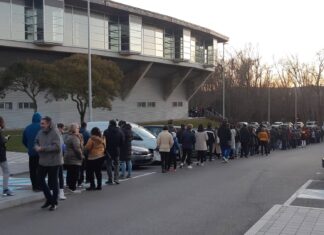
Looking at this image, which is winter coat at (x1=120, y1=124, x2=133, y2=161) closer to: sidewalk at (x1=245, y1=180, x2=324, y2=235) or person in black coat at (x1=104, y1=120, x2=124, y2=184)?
person in black coat at (x1=104, y1=120, x2=124, y2=184)

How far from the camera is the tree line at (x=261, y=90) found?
8225 cm

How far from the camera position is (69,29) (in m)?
43.2

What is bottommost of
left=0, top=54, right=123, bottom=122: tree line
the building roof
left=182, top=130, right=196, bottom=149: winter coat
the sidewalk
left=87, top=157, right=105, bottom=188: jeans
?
the sidewalk

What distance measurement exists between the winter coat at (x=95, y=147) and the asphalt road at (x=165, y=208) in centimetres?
88

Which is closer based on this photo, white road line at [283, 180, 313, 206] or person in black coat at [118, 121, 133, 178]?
white road line at [283, 180, 313, 206]

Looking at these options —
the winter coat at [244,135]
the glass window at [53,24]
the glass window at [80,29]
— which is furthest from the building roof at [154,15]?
the winter coat at [244,135]

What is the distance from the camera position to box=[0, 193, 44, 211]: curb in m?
10.2

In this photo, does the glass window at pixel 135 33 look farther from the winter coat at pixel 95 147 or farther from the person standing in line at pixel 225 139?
the winter coat at pixel 95 147

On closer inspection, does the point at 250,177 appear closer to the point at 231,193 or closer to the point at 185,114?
the point at 231,193

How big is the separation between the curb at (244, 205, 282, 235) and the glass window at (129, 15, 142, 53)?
1576 inches

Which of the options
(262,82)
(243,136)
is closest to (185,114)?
(262,82)

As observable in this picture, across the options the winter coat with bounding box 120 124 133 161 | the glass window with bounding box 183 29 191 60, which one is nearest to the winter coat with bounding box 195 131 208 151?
→ the winter coat with bounding box 120 124 133 161

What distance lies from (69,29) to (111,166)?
101ft

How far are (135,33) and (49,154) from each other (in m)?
40.8
